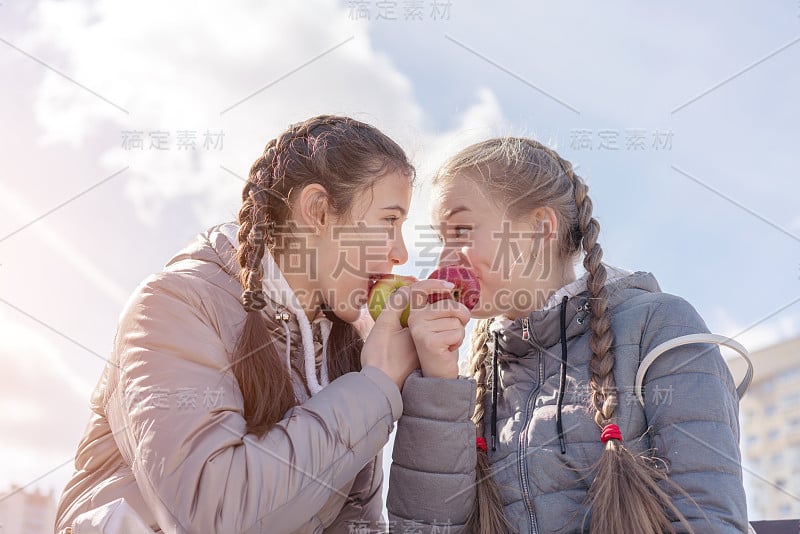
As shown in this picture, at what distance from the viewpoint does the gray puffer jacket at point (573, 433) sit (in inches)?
110

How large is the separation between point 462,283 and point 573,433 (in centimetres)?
→ 83

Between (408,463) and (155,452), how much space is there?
1.04 metres

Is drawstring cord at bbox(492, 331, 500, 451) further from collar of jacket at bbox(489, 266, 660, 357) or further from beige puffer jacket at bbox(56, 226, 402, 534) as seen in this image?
beige puffer jacket at bbox(56, 226, 402, 534)

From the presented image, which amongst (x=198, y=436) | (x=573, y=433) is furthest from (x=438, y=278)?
(x=198, y=436)

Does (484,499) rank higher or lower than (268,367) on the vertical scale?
lower

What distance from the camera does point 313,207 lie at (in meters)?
3.46

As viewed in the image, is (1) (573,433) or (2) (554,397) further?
(2) (554,397)

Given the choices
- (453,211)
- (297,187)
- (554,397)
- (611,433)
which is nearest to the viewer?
(611,433)

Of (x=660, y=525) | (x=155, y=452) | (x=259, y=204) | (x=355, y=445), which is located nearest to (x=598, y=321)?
(x=660, y=525)

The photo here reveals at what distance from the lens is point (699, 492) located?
2771 mm

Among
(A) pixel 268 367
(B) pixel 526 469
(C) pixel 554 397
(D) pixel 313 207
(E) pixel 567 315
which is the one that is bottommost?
(B) pixel 526 469

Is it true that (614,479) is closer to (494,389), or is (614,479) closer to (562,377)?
(562,377)

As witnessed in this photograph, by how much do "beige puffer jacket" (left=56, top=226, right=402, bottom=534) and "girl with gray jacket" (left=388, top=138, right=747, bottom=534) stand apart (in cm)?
Result: 30

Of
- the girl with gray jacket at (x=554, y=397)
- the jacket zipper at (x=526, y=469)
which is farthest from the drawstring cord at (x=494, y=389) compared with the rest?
the jacket zipper at (x=526, y=469)
